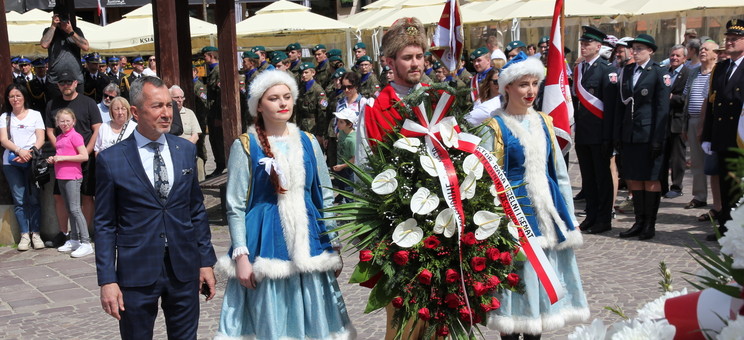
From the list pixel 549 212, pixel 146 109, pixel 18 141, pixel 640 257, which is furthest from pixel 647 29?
pixel 146 109

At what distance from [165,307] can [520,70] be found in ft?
7.73

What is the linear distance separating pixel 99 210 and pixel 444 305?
68.2 inches

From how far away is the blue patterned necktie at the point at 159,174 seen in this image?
4.51 meters

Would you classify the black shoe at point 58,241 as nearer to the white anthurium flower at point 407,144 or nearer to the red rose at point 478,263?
the white anthurium flower at point 407,144

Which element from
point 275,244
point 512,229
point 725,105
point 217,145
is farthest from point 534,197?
point 217,145

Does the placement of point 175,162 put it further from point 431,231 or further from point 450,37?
point 450,37

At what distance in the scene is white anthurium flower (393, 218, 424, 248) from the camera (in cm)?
434

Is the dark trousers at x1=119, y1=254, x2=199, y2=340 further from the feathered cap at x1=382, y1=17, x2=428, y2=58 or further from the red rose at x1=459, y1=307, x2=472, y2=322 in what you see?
the feathered cap at x1=382, y1=17, x2=428, y2=58

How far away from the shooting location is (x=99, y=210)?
14.5 feet

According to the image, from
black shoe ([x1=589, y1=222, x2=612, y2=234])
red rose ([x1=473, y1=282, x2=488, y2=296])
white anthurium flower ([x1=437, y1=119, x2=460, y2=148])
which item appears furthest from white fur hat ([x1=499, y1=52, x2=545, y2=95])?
black shoe ([x1=589, y1=222, x2=612, y2=234])

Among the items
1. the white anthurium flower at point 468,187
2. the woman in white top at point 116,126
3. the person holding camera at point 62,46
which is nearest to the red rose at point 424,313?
Answer: the white anthurium flower at point 468,187

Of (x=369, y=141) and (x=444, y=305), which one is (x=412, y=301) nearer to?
(x=444, y=305)

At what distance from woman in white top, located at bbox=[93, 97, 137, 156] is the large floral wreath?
5.47 meters

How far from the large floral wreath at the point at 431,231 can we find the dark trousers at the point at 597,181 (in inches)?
231
